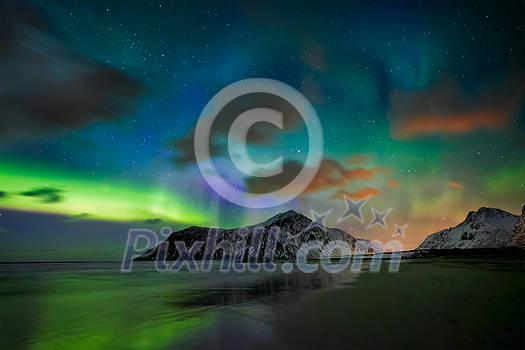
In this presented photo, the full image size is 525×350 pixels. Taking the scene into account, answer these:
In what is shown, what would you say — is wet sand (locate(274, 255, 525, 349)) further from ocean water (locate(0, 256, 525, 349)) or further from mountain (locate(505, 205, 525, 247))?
mountain (locate(505, 205, 525, 247))

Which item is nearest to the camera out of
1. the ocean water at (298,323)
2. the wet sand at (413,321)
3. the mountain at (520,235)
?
the wet sand at (413,321)

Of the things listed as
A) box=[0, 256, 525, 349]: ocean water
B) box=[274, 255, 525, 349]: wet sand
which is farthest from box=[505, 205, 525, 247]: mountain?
box=[274, 255, 525, 349]: wet sand

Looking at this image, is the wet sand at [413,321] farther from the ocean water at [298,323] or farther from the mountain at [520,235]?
the mountain at [520,235]

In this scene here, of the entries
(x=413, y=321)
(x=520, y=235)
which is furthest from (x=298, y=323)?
(x=520, y=235)

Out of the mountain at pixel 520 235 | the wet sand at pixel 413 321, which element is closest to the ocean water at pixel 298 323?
the wet sand at pixel 413 321

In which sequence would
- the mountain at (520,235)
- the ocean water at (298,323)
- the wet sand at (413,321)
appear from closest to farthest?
1. the wet sand at (413,321)
2. the ocean water at (298,323)
3. the mountain at (520,235)

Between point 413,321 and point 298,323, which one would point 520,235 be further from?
point 298,323

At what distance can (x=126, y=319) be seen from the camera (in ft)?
39.3

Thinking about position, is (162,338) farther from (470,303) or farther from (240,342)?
(470,303)

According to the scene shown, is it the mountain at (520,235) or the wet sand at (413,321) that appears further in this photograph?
the mountain at (520,235)

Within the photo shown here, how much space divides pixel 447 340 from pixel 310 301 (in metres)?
7.60

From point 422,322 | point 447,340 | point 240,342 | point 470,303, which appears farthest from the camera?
point 470,303

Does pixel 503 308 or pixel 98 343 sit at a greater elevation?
pixel 503 308

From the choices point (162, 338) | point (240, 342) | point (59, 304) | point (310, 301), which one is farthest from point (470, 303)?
point (59, 304)
